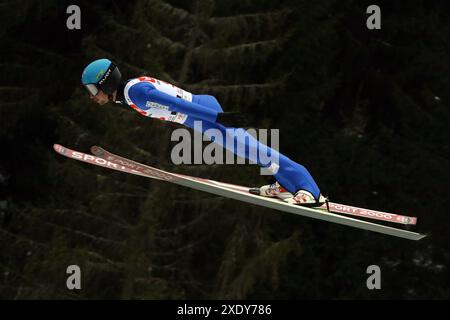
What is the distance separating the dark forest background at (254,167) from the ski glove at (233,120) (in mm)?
7776

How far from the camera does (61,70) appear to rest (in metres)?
20.3

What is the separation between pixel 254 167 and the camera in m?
16.9

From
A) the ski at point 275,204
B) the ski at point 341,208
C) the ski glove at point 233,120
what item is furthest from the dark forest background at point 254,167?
the ski glove at point 233,120

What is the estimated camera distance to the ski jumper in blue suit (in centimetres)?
895

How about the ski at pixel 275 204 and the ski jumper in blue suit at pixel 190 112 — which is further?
the ski at pixel 275 204

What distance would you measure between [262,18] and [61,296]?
19.7 ft

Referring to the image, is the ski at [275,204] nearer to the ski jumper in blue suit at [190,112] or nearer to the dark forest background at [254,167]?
the ski jumper in blue suit at [190,112]

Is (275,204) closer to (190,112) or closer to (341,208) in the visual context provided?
(190,112)

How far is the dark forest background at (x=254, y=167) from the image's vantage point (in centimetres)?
1727

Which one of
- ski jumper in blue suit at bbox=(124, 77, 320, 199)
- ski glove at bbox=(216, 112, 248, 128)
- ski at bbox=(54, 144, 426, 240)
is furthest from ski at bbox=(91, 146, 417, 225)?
ski glove at bbox=(216, 112, 248, 128)
